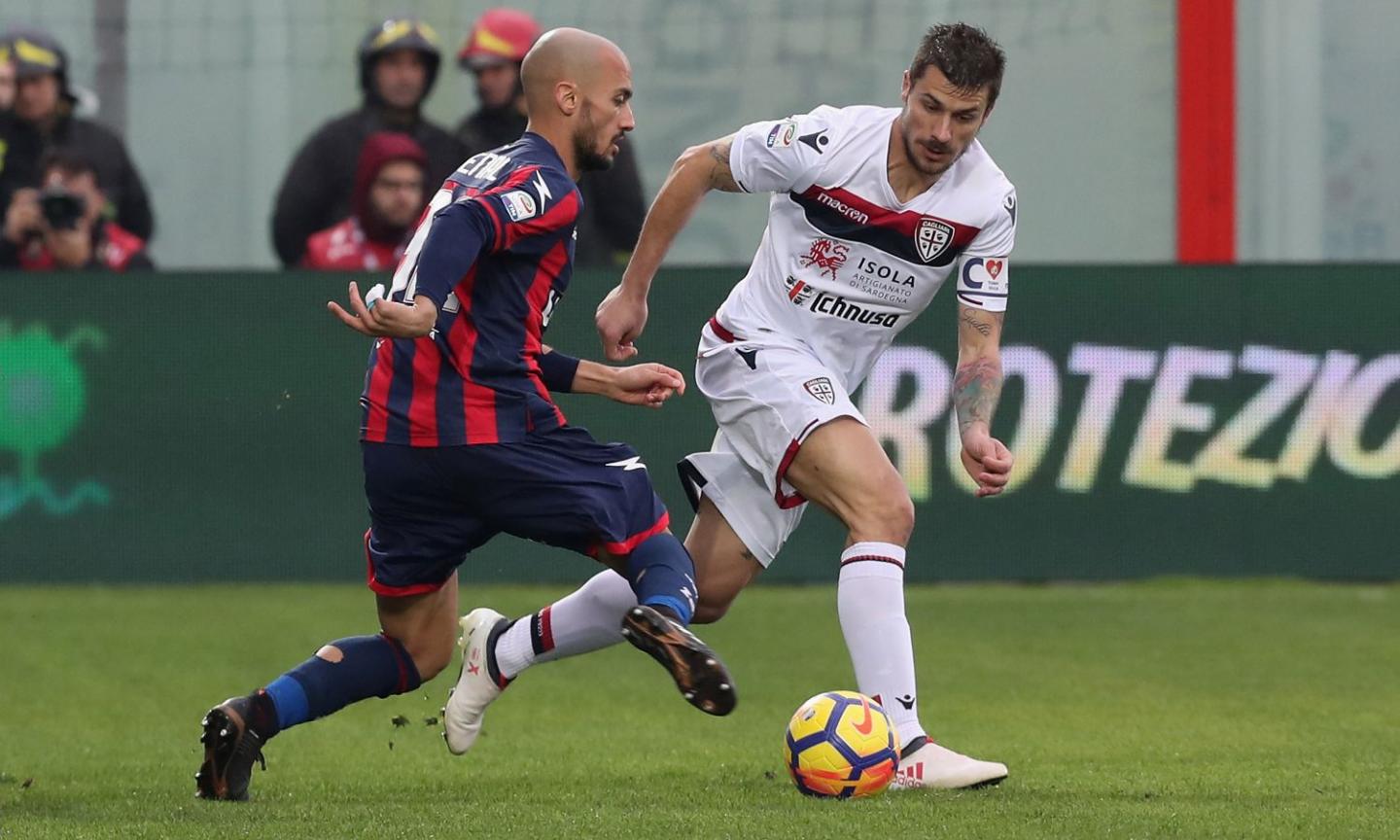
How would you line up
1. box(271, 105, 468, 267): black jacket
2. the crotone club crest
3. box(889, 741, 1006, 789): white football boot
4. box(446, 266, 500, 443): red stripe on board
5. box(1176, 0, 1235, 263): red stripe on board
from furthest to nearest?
1. box(1176, 0, 1235, 263): red stripe on board
2. box(271, 105, 468, 267): black jacket
3. the crotone club crest
4. box(889, 741, 1006, 789): white football boot
5. box(446, 266, 500, 443): red stripe on board

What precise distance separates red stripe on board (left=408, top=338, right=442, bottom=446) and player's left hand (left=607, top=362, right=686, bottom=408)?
411 mm

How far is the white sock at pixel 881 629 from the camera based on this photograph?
19.5 ft

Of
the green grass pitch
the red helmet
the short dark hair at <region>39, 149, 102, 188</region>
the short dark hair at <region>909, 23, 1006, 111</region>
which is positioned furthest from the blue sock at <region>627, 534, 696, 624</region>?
the short dark hair at <region>39, 149, 102, 188</region>

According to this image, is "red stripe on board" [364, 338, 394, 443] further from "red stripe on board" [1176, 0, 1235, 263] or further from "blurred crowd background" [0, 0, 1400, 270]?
"red stripe on board" [1176, 0, 1235, 263]

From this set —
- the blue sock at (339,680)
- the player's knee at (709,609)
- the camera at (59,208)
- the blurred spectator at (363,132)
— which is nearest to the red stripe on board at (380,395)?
the blue sock at (339,680)

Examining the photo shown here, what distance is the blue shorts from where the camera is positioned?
5598 mm

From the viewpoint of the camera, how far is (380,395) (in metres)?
5.67

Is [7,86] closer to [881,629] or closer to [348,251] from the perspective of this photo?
[348,251]

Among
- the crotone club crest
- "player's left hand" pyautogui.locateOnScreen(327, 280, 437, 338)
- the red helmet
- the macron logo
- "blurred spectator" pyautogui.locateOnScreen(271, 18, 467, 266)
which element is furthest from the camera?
the red helmet

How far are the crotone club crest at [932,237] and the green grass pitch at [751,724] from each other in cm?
141

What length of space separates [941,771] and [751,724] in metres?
1.94

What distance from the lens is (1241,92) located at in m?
13.3

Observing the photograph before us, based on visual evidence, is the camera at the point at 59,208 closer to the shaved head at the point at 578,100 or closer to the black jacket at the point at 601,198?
the black jacket at the point at 601,198

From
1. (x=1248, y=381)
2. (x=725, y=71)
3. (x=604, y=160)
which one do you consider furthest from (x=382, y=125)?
(x=604, y=160)
